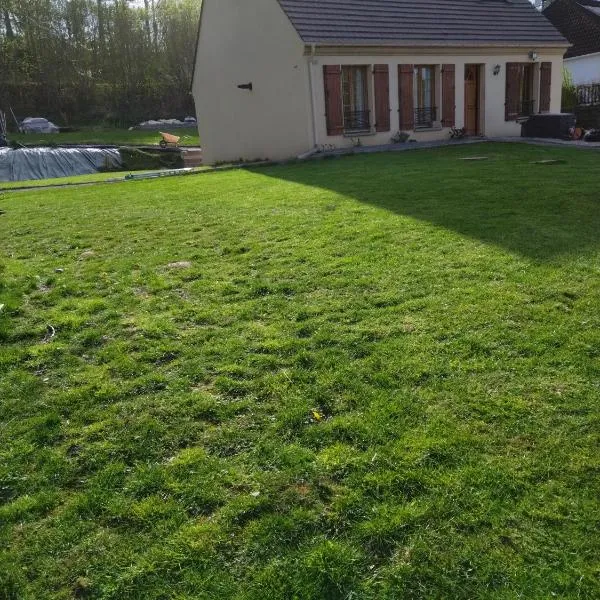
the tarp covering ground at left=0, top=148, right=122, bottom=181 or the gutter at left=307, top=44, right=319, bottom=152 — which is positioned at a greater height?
the gutter at left=307, top=44, right=319, bottom=152

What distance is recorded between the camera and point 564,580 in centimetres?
175

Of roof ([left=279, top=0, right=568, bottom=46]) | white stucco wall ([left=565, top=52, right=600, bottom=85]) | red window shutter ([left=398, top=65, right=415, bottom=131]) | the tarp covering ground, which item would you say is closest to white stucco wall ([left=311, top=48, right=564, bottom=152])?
red window shutter ([left=398, top=65, right=415, bottom=131])

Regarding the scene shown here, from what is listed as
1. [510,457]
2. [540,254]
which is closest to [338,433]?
[510,457]

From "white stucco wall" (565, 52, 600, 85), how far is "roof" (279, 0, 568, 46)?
8050 millimetres

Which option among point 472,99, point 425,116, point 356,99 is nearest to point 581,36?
point 472,99

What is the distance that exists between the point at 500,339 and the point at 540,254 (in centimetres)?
160

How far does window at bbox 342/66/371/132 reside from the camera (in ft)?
50.8

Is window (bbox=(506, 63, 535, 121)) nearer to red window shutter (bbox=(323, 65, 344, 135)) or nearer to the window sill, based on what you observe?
the window sill

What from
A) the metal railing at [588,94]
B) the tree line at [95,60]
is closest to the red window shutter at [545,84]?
the metal railing at [588,94]

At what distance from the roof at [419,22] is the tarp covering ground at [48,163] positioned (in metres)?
9.72

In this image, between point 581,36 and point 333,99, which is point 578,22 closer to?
point 581,36

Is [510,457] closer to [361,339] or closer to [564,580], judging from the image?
[564,580]

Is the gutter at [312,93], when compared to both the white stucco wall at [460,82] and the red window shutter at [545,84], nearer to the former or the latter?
the white stucco wall at [460,82]

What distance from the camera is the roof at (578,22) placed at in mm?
25844
